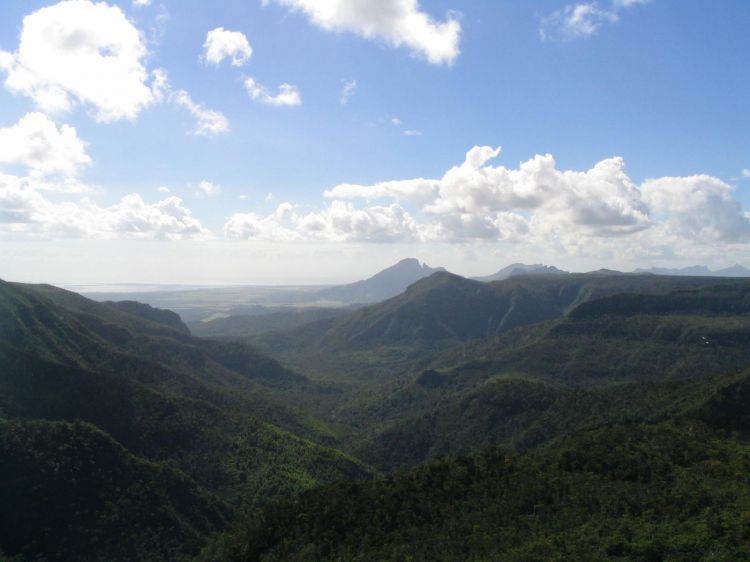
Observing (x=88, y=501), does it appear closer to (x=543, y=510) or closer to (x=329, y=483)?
(x=329, y=483)

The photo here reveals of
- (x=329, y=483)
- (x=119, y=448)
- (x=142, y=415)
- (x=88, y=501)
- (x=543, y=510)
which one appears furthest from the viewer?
(x=142, y=415)

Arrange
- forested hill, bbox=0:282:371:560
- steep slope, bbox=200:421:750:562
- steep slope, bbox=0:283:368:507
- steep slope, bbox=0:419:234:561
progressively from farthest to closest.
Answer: steep slope, bbox=0:283:368:507, forested hill, bbox=0:282:371:560, steep slope, bbox=0:419:234:561, steep slope, bbox=200:421:750:562

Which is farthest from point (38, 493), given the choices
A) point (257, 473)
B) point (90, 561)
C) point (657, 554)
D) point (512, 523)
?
point (657, 554)

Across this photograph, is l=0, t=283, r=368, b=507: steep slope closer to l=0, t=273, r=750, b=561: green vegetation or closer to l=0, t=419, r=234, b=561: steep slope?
l=0, t=273, r=750, b=561: green vegetation

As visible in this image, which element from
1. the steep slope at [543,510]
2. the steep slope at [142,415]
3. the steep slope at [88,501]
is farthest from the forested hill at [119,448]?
the steep slope at [543,510]

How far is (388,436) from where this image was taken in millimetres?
163500

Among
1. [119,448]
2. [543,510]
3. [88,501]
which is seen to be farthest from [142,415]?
[543,510]

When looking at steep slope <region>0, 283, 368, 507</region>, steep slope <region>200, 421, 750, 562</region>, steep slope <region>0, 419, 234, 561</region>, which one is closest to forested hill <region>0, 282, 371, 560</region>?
steep slope <region>0, 419, 234, 561</region>

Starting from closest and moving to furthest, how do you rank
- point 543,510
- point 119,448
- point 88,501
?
1. point 543,510
2. point 88,501
3. point 119,448

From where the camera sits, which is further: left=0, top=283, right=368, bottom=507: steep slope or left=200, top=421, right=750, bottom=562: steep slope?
left=0, top=283, right=368, bottom=507: steep slope

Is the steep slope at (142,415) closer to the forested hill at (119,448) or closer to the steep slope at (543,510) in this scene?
the forested hill at (119,448)

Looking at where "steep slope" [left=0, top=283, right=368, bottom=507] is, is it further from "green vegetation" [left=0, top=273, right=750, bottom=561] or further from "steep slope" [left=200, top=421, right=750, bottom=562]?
"steep slope" [left=200, top=421, right=750, bottom=562]

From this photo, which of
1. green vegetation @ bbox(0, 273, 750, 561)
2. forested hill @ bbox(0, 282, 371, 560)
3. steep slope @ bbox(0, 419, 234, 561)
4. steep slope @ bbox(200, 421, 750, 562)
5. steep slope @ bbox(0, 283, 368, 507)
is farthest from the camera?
steep slope @ bbox(0, 283, 368, 507)

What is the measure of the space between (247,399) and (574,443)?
388 feet
